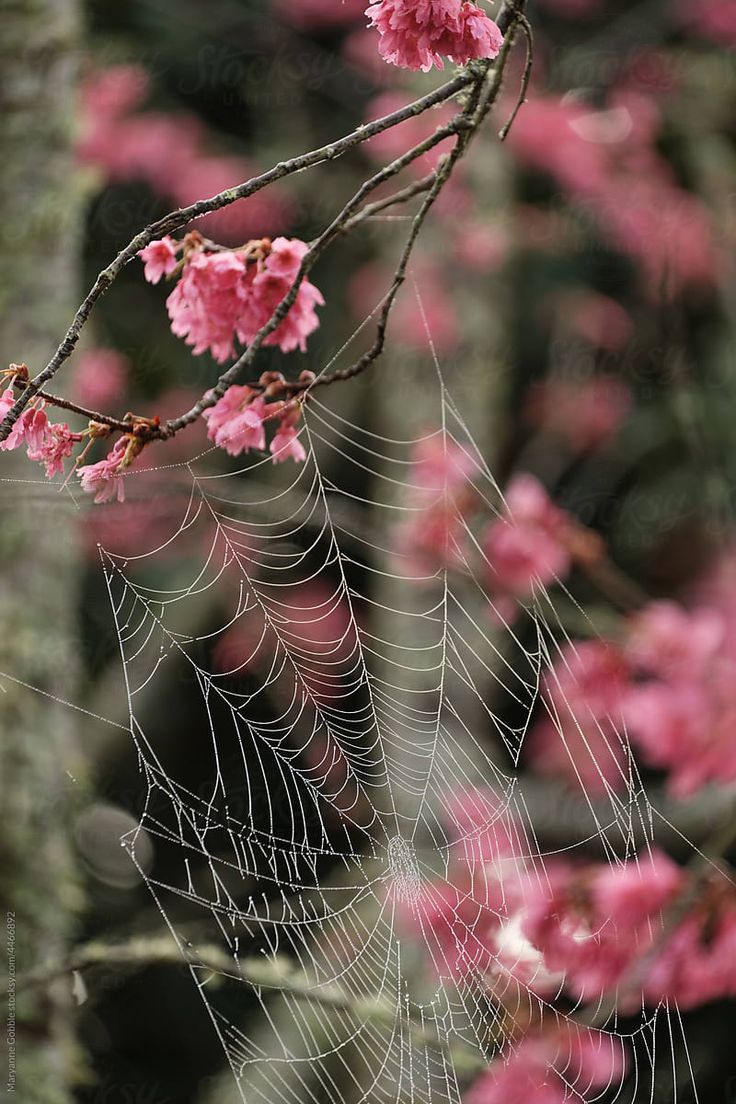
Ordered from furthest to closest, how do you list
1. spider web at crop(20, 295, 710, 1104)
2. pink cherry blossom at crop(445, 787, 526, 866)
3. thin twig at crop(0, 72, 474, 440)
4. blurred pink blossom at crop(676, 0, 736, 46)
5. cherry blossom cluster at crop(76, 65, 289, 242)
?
blurred pink blossom at crop(676, 0, 736, 46)
cherry blossom cluster at crop(76, 65, 289, 242)
pink cherry blossom at crop(445, 787, 526, 866)
spider web at crop(20, 295, 710, 1104)
thin twig at crop(0, 72, 474, 440)

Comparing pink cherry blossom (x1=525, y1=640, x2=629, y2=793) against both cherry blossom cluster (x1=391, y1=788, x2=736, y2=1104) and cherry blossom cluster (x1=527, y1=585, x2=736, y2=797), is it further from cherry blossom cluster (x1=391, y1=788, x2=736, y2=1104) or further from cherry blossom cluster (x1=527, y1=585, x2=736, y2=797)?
cherry blossom cluster (x1=391, y1=788, x2=736, y2=1104)

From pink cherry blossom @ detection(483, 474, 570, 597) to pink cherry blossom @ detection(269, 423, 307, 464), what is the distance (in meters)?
1.93

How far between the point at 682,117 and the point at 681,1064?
5.13 metres

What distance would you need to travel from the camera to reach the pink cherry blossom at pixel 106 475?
4.61 ft

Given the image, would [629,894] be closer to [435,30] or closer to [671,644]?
[671,644]

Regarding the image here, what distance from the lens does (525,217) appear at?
21.2 ft

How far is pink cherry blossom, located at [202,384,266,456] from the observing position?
1.50m

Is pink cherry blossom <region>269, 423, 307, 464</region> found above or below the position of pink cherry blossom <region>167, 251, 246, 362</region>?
below

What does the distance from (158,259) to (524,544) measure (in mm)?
2148

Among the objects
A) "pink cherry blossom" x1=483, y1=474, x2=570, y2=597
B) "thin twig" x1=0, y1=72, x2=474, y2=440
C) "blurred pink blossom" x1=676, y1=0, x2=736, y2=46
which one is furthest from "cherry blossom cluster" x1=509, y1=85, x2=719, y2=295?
"thin twig" x1=0, y1=72, x2=474, y2=440

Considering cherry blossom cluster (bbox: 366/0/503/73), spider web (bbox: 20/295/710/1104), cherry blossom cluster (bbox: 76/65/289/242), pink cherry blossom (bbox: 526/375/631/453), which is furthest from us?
pink cherry blossom (bbox: 526/375/631/453)

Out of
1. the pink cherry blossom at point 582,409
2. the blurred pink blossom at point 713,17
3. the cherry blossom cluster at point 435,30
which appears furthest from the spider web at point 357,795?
the blurred pink blossom at point 713,17

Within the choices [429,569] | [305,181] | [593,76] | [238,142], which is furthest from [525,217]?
[429,569]

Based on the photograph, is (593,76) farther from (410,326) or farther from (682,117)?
(410,326)
